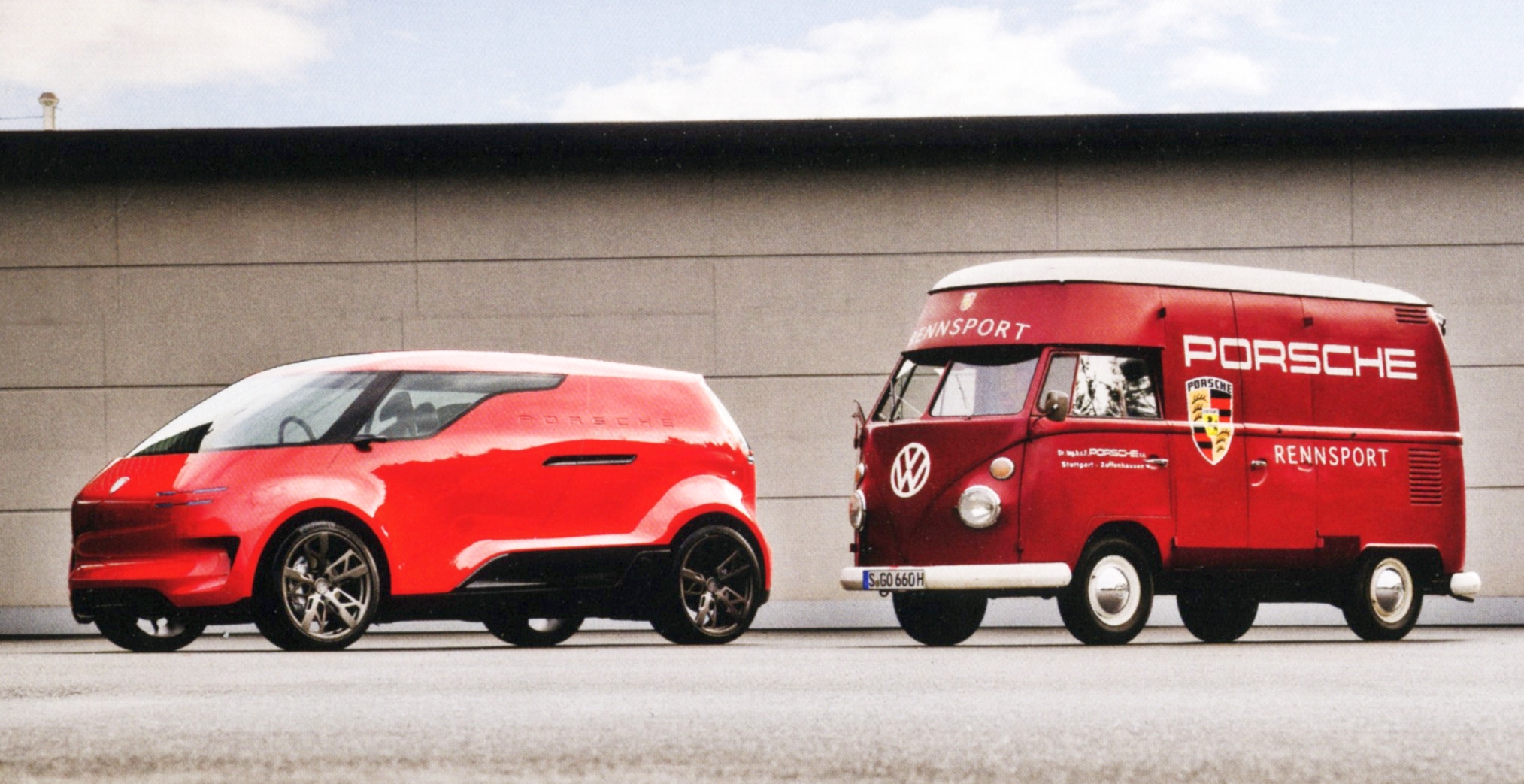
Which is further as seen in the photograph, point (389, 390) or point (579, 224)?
point (579, 224)

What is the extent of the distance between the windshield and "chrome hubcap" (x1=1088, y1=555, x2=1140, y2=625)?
4.75 m

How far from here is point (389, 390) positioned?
37.3 feet

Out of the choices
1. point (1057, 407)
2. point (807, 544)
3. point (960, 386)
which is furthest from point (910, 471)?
point (807, 544)

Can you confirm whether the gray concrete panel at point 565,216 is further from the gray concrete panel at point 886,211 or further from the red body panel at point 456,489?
the red body panel at point 456,489

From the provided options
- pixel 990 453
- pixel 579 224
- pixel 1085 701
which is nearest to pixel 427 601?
pixel 990 453

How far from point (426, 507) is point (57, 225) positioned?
370 inches

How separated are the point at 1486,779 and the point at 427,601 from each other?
7342 millimetres

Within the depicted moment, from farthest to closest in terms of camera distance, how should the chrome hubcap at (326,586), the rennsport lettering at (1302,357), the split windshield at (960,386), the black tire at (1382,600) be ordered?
the black tire at (1382,600)
the rennsport lettering at (1302,357)
the split windshield at (960,386)
the chrome hubcap at (326,586)

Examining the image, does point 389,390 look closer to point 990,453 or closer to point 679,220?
point 990,453

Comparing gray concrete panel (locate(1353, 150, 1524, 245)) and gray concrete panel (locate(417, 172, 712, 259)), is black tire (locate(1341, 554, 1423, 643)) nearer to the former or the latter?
gray concrete panel (locate(1353, 150, 1524, 245))

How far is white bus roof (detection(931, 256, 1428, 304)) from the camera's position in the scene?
12.5 meters

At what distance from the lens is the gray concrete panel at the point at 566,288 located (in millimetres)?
18547

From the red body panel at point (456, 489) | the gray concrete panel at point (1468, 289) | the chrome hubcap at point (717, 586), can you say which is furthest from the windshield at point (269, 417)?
the gray concrete panel at point (1468, 289)

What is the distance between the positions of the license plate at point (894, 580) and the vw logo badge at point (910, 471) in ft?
1.73
